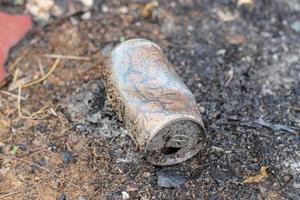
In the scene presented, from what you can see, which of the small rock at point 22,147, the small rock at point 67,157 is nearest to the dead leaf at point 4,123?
the small rock at point 22,147

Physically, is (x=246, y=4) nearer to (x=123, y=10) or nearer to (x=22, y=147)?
(x=123, y=10)

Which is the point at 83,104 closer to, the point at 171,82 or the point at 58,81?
the point at 58,81

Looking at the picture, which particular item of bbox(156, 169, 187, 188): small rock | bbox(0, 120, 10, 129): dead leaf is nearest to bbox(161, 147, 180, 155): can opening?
bbox(156, 169, 187, 188): small rock

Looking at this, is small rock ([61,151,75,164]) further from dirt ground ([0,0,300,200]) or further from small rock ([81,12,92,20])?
small rock ([81,12,92,20])

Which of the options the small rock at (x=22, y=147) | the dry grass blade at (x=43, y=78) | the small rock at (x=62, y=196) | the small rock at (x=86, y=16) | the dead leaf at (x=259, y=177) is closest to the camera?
the small rock at (x=62, y=196)

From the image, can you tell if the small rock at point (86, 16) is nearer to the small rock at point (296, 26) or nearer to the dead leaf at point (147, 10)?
the dead leaf at point (147, 10)

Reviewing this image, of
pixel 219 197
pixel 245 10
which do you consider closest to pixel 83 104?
pixel 219 197

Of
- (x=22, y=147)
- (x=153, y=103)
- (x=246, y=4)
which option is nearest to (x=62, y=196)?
(x=22, y=147)
